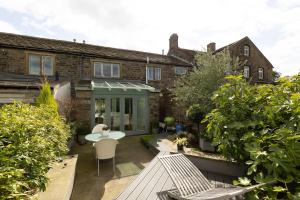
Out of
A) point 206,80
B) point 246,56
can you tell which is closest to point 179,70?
point 206,80

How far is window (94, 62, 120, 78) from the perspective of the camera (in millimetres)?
13688

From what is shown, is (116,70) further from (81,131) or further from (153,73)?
(81,131)

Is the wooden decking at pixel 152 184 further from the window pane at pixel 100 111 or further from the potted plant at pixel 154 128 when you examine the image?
the potted plant at pixel 154 128

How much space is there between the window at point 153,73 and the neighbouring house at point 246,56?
5.31 m

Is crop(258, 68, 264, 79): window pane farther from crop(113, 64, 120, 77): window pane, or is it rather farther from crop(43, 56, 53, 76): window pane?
crop(43, 56, 53, 76): window pane

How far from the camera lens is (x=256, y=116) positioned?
287cm

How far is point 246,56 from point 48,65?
23.9 m

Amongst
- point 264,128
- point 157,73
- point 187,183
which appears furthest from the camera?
point 157,73

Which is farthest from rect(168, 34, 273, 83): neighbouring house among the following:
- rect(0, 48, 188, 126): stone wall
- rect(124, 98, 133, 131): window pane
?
rect(124, 98, 133, 131): window pane

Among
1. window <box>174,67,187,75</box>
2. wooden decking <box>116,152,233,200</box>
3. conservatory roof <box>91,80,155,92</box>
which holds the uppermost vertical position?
window <box>174,67,187,75</box>

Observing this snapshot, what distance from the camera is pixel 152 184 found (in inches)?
137

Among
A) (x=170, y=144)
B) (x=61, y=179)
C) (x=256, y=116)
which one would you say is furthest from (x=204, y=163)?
(x=170, y=144)

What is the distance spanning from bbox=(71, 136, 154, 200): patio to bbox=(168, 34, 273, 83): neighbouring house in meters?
14.4

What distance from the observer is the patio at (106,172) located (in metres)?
5.50
